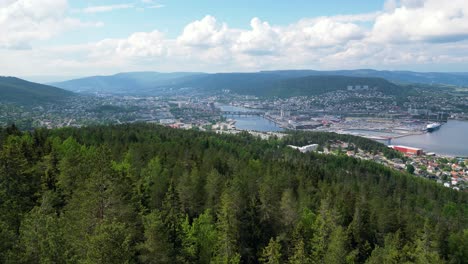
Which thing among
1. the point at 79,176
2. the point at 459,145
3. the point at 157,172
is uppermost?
the point at 79,176

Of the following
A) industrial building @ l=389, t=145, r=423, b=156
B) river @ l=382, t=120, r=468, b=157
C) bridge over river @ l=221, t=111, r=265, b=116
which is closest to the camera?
industrial building @ l=389, t=145, r=423, b=156

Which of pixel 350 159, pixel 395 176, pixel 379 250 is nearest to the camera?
pixel 379 250

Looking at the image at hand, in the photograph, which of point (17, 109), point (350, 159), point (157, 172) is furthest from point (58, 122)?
point (157, 172)

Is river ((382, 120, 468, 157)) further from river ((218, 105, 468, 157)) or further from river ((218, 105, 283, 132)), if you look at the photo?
river ((218, 105, 283, 132))

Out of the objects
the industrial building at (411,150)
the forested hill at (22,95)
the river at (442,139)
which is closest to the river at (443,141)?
the river at (442,139)

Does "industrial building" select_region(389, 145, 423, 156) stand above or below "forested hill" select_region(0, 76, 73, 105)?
below

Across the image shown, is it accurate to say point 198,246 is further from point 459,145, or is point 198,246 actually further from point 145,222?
point 459,145

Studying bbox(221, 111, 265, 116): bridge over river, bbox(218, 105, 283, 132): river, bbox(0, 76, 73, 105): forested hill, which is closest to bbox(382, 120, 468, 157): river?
bbox(218, 105, 283, 132): river

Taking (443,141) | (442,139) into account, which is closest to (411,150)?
(443,141)
